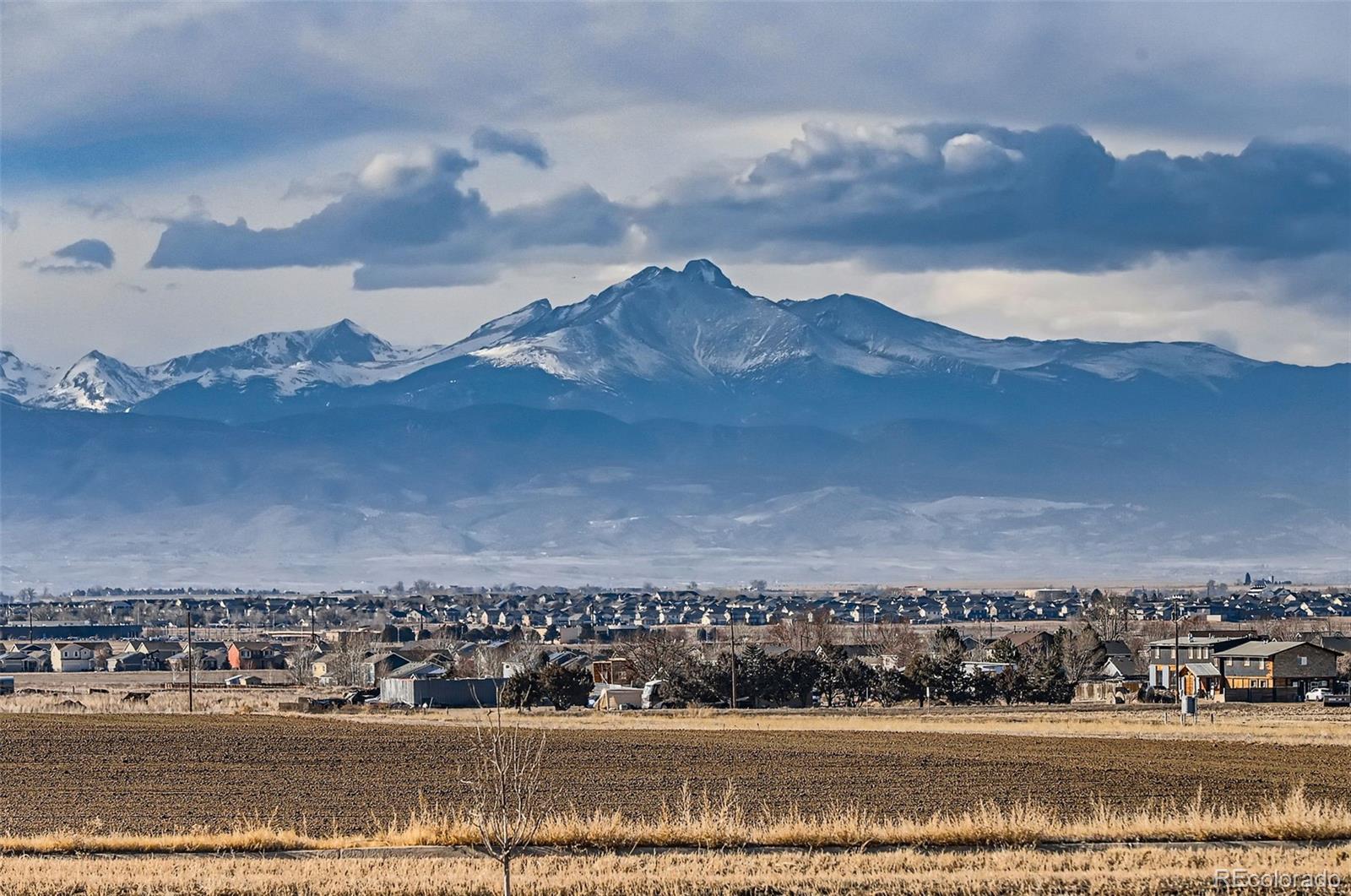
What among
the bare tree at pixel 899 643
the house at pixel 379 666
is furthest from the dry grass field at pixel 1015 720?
the house at pixel 379 666

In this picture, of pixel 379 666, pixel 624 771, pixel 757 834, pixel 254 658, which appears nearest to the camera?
pixel 757 834

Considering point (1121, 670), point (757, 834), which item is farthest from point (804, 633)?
point (757, 834)

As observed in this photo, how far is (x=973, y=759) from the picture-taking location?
1907 inches

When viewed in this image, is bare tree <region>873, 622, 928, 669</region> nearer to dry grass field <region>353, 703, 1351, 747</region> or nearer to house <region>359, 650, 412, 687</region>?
house <region>359, 650, 412, 687</region>

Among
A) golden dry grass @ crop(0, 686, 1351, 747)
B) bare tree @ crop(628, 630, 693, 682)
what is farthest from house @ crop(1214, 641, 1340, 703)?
bare tree @ crop(628, 630, 693, 682)

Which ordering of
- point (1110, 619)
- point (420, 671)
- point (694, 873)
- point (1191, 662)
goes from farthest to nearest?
point (1110, 619)
point (420, 671)
point (1191, 662)
point (694, 873)

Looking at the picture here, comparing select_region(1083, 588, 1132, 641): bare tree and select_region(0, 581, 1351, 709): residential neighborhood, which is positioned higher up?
select_region(1083, 588, 1132, 641): bare tree

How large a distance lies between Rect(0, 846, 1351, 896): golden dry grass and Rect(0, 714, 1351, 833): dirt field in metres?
6.41

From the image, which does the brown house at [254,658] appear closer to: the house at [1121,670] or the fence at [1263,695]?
the house at [1121,670]

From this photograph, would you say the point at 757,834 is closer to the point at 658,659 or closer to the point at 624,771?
the point at 624,771

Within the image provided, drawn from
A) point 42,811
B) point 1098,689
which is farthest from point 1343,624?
point 42,811

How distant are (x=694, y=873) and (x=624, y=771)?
19744 millimetres

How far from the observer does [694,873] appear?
2561cm

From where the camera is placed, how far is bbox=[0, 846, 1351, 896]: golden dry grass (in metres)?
24.4
